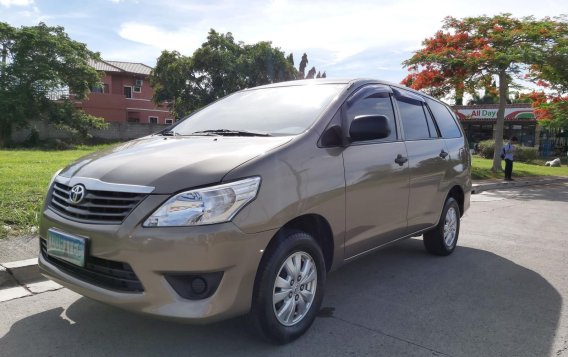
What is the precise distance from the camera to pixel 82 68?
1115 inches

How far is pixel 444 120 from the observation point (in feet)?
18.1

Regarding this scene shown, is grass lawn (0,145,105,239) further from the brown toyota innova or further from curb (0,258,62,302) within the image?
the brown toyota innova

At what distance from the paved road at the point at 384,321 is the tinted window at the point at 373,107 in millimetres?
1447

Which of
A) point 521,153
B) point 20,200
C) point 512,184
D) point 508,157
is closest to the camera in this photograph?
point 20,200

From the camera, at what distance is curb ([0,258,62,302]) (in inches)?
155

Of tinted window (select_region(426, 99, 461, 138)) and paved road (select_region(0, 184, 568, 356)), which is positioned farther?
tinted window (select_region(426, 99, 461, 138))

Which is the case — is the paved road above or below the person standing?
below

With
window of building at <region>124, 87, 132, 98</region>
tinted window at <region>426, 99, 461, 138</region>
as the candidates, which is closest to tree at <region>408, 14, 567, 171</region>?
tinted window at <region>426, 99, 461, 138</region>

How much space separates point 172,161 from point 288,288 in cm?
110

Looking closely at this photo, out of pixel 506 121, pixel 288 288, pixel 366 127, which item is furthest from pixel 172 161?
pixel 506 121

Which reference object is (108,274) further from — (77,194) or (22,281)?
(22,281)

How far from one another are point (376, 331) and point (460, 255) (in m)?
2.68

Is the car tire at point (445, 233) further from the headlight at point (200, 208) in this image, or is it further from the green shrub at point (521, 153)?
the green shrub at point (521, 153)

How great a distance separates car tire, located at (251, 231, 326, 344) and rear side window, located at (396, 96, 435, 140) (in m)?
1.86
